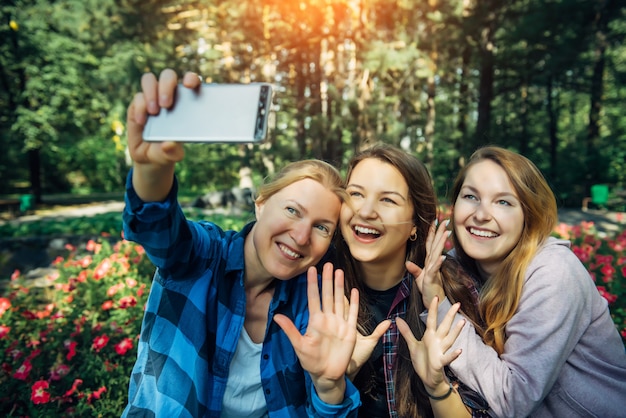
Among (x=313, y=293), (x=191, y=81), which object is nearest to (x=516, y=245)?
(x=313, y=293)

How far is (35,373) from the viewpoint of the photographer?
2.51 m

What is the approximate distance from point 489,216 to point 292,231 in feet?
3.01

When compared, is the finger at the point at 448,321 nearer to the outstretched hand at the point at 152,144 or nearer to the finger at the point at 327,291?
the finger at the point at 327,291

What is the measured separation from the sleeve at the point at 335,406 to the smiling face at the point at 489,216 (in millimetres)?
864

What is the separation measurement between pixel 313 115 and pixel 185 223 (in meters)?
10.8

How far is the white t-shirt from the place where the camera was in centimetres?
170

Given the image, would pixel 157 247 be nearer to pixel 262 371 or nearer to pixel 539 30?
pixel 262 371

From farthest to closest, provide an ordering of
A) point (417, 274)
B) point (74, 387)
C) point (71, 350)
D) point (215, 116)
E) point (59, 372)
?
point (71, 350) → point (59, 372) → point (74, 387) → point (417, 274) → point (215, 116)

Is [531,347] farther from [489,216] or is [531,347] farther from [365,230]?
[365,230]

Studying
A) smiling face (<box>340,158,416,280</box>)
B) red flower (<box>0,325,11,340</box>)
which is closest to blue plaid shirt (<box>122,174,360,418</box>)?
smiling face (<box>340,158,416,280</box>)

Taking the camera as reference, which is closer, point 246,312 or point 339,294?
point 339,294

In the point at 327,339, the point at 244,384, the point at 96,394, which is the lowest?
the point at 96,394

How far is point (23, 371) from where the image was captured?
7.86ft

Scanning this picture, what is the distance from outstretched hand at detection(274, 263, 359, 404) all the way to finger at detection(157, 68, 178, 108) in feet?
2.66
